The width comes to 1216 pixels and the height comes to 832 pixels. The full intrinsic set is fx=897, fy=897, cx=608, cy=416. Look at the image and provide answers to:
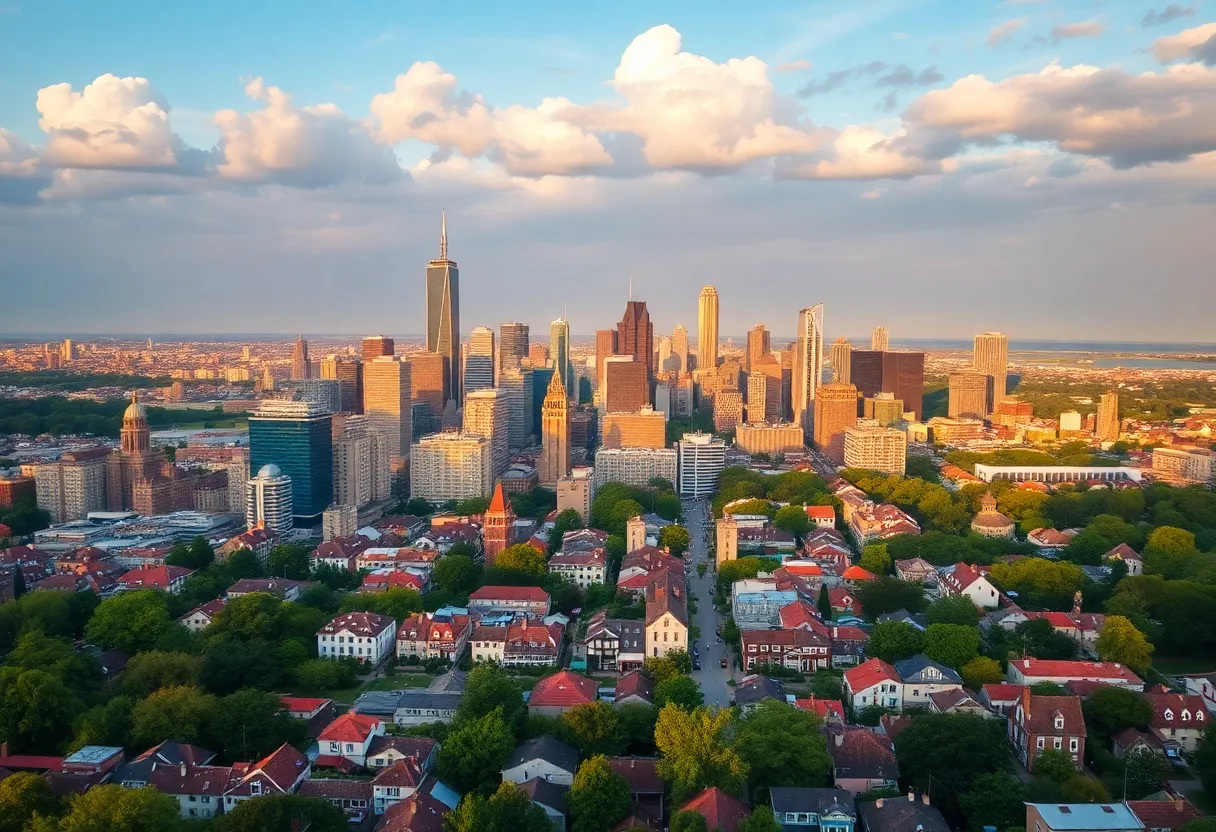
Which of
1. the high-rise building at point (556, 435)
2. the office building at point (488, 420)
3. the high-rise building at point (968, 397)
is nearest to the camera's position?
the high-rise building at point (556, 435)

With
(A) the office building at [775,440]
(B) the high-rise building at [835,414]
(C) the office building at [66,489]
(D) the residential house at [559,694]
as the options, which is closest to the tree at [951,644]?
(D) the residential house at [559,694]

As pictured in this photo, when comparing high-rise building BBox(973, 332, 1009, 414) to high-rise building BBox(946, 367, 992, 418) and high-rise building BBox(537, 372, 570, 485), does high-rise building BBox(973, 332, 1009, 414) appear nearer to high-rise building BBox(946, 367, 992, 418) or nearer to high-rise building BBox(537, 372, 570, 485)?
high-rise building BBox(946, 367, 992, 418)

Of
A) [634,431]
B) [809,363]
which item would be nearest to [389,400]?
[634,431]

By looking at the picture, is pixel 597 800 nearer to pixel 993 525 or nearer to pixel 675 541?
pixel 675 541

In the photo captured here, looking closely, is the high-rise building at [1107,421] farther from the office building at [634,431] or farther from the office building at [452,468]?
the office building at [452,468]

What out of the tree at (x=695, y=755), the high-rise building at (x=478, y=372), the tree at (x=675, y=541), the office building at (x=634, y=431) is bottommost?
the tree at (x=675, y=541)

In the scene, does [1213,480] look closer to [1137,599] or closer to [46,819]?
[1137,599]

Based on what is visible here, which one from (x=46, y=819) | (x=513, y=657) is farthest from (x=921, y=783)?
(x=46, y=819)
